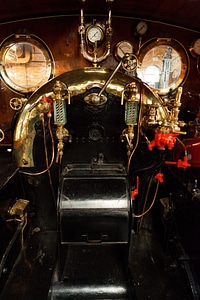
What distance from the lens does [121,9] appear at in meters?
2.25

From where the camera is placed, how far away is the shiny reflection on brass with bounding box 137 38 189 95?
2.57 meters

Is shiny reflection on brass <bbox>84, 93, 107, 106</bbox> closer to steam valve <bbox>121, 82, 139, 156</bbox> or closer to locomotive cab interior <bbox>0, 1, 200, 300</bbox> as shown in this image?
locomotive cab interior <bbox>0, 1, 200, 300</bbox>

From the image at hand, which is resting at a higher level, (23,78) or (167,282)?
(23,78)

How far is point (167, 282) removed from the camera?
179 centimetres

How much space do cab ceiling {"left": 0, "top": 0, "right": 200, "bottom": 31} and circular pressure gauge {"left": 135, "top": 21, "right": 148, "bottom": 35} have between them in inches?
2.8

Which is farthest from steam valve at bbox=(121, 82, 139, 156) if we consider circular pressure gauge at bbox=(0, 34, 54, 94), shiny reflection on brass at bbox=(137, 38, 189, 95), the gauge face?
circular pressure gauge at bbox=(0, 34, 54, 94)

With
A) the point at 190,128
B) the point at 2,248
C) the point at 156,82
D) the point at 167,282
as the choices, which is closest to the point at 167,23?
the point at 156,82

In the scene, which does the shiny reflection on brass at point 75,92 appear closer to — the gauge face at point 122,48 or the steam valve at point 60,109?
the steam valve at point 60,109

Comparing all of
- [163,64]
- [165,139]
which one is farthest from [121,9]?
[165,139]

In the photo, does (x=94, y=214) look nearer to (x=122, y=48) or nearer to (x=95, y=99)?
(x=95, y=99)

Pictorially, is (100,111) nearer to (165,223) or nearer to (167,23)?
(165,223)

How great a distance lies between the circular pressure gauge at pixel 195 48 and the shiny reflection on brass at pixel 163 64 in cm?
8

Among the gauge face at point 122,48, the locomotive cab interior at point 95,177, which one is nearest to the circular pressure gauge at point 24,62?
the locomotive cab interior at point 95,177

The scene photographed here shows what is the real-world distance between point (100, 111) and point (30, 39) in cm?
153
